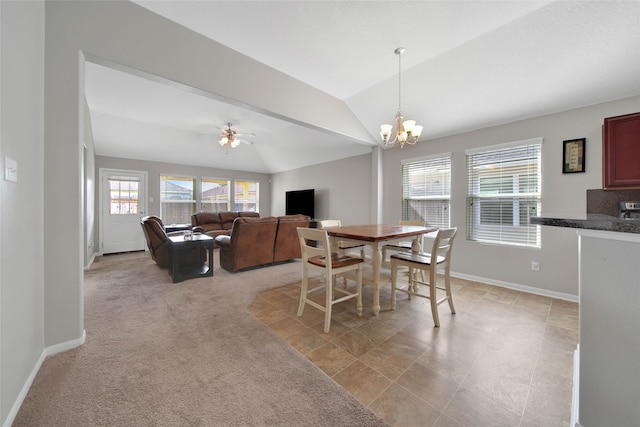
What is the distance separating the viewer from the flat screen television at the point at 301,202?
6.36 m

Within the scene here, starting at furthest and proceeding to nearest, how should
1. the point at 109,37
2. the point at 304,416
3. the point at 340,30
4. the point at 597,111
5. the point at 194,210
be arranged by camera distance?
the point at 194,210, the point at 597,111, the point at 340,30, the point at 109,37, the point at 304,416

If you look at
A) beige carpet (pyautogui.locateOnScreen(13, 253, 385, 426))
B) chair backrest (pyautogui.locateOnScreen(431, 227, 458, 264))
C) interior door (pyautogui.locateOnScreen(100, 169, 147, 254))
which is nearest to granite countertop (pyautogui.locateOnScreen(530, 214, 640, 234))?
chair backrest (pyautogui.locateOnScreen(431, 227, 458, 264))

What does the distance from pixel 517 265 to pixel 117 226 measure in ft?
26.4

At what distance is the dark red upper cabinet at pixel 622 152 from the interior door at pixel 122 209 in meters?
8.29

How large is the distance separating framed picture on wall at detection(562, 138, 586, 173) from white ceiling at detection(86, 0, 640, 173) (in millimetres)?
449

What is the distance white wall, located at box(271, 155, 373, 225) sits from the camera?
5223mm

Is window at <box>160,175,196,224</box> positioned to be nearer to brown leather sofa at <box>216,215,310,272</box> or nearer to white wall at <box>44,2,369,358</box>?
brown leather sofa at <box>216,215,310,272</box>

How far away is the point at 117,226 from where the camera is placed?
552 centimetres

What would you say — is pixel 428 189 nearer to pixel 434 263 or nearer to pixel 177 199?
pixel 434 263

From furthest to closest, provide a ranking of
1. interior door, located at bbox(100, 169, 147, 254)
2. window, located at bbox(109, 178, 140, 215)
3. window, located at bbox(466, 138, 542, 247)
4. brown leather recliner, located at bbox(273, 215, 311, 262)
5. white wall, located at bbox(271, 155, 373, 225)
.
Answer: window, located at bbox(109, 178, 140, 215) < interior door, located at bbox(100, 169, 147, 254) < white wall, located at bbox(271, 155, 373, 225) < brown leather recliner, located at bbox(273, 215, 311, 262) < window, located at bbox(466, 138, 542, 247)

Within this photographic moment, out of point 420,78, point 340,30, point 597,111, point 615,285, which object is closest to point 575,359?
point 615,285

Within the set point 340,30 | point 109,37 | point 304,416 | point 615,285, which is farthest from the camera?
point 340,30

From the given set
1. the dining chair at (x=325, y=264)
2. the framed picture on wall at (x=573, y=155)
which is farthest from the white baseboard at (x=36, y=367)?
the framed picture on wall at (x=573, y=155)

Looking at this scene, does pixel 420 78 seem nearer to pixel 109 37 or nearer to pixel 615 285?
pixel 615 285
